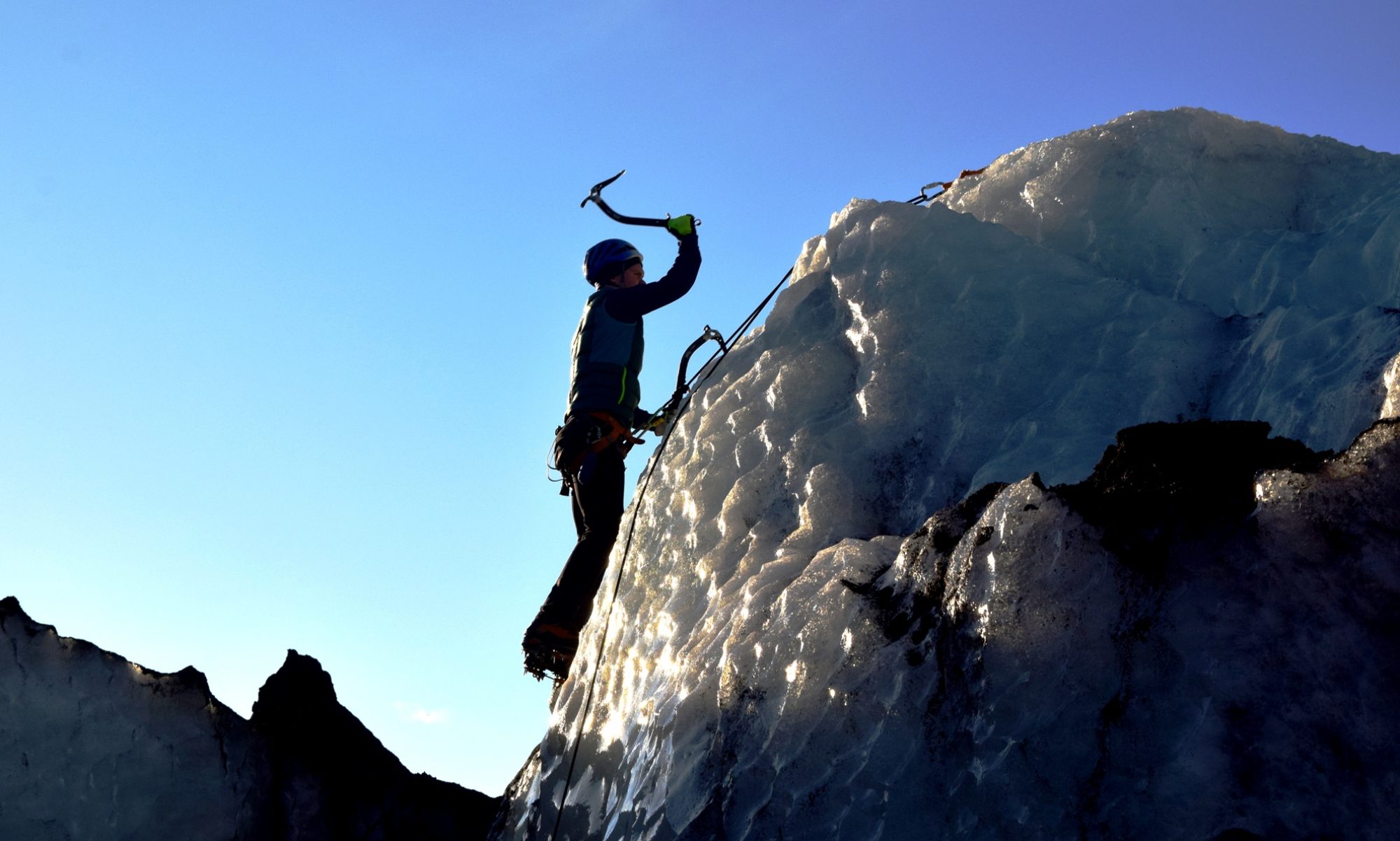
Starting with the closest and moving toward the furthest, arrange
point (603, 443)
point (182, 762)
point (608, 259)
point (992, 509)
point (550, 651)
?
1. point (992, 509)
2. point (182, 762)
3. point (550, 651)
4. point (603, 443)
5. point (608, 259)

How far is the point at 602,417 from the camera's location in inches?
322

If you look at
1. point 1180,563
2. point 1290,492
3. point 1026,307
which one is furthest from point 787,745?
point 1026,307

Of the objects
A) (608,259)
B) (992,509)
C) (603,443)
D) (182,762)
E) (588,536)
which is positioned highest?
(608,259)

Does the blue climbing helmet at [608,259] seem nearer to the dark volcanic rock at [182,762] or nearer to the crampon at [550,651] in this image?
→ the crampon at [550,651]

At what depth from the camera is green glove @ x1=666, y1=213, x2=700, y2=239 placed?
8.53 m

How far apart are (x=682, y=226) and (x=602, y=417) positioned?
1.30 metres

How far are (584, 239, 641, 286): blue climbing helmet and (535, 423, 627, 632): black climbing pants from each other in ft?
4.09

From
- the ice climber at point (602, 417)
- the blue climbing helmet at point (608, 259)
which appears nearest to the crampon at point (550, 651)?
the ice climber at point (602, 417)

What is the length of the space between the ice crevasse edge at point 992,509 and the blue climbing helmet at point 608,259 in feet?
6.30

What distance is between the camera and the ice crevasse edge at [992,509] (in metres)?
3.83

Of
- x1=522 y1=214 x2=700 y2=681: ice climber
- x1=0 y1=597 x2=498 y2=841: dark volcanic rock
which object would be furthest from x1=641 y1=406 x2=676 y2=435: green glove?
x1=0 y1=597 x2=498 y2=841: dark volcanic rock

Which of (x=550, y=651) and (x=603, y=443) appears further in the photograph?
(x=603, y=443)

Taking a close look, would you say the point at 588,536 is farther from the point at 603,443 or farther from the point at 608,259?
the point at 608,259

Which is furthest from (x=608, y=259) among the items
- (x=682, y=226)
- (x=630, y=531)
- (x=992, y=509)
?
(x=992, y=509)
